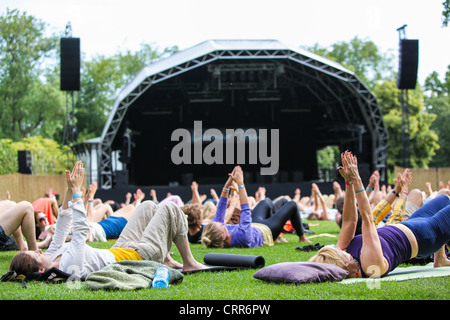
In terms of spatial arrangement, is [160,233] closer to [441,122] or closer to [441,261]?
[441,261]

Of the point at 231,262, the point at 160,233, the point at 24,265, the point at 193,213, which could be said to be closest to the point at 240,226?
the point at 193,213

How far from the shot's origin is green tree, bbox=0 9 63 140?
104ft

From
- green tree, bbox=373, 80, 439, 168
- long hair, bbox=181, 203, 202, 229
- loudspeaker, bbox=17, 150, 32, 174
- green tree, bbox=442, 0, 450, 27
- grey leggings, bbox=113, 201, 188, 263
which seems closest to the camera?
grey leggings, bbox=113, 201, 188, 263

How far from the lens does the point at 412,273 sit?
4.25 meters

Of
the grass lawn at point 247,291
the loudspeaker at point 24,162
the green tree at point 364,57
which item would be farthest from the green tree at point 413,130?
the grass lawn at point 247,291

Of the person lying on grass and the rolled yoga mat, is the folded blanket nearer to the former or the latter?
the person lying on grass

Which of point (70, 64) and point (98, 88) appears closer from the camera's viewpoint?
point (70, 64)

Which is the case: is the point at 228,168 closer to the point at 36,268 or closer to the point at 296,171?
the point at 296,171

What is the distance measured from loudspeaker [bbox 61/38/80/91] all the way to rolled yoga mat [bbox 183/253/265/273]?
13.2 m

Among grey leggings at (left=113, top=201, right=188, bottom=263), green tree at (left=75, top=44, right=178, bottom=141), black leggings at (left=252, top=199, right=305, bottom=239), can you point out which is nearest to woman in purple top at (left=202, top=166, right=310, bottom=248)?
black leggings at (left=252, top=199, right=305, bottom=239)

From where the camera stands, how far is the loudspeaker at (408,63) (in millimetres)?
17531

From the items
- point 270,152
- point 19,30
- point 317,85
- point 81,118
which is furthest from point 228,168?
point 81,118

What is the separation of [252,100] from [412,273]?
17.7 meters

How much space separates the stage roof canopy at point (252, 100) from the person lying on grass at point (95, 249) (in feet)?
45.3
